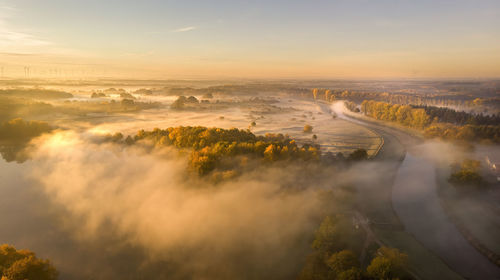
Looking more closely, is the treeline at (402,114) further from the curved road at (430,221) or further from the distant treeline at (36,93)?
the distant treeline at (36,93)

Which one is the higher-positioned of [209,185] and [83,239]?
[209,185]

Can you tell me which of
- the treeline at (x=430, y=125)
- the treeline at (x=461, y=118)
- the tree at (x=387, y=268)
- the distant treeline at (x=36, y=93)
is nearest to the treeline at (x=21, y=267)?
the tree at (x=387, y=268)

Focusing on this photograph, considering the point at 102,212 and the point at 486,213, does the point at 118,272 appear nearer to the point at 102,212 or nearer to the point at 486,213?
the point at 102,212

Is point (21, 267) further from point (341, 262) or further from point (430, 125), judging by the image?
point (430, 125)

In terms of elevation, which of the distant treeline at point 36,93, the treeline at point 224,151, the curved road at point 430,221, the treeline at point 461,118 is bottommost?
the curved road at point 430,221

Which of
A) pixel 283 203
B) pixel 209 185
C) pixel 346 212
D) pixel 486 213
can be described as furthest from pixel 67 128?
pixel 486 213

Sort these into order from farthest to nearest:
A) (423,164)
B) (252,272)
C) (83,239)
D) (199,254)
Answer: (423,164) → (83,239) → (199,254) → (252,272)

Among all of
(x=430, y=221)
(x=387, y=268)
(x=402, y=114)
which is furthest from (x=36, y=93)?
(x=402, y=114)
